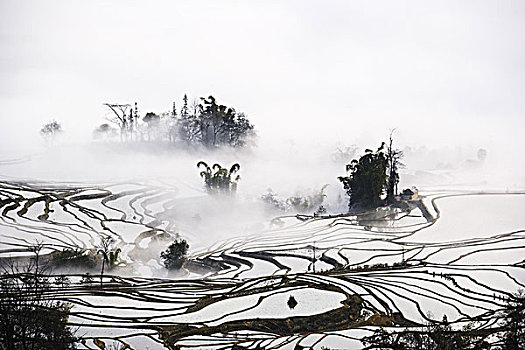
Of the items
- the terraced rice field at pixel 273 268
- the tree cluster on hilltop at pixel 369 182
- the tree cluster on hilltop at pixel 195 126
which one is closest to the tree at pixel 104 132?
→ the tree cluster on hilltop at pixel 195 126

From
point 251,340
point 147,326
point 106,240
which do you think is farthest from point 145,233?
point 251,340

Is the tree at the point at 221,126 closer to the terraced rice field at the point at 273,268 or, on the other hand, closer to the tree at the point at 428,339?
the terraced rice field at the point at 273,268

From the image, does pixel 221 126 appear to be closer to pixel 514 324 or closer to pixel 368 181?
pixel 368 181

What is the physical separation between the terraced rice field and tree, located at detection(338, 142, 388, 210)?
94.1 inches

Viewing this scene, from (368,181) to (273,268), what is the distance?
13.6m

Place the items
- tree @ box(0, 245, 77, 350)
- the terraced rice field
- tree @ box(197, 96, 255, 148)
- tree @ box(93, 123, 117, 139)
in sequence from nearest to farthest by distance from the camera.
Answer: tree @ box(0, 245, 77, 350) → the terraced rice field → tree @ box(197, 96, 255, 148) → tree @ box(93, 123, 117, 139)

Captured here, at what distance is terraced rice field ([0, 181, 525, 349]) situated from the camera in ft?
37.8

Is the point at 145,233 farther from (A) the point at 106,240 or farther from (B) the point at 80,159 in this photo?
(B) the point at 80,159

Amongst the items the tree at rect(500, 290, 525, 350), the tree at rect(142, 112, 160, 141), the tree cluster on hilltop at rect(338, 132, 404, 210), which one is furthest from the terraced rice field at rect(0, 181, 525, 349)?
the tree at rect(142, 112, 160, 141)

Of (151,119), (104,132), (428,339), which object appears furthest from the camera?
(104,132)

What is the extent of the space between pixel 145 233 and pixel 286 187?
14.7 meters

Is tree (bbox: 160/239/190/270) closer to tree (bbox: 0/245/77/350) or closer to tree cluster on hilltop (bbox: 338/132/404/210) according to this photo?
tree (bbox: 0/245/77/350)

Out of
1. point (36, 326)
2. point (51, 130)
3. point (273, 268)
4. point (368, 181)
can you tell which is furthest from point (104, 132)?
point (36, 326)

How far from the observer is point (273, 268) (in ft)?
60.0
